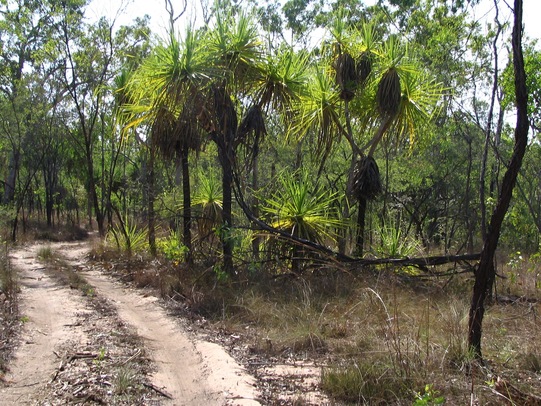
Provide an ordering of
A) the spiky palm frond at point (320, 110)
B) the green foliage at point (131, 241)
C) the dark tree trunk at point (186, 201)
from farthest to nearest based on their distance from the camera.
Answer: the green foliage at point (131, 241), the dark tree trunk at point (186, 201), the spiky palm frond at point (320, 110)

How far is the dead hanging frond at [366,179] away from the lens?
1167 centimetres

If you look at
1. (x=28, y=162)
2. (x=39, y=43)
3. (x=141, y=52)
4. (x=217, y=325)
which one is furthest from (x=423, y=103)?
(x=28, y=162)

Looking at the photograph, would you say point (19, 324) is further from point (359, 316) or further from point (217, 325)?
point (359, 316)

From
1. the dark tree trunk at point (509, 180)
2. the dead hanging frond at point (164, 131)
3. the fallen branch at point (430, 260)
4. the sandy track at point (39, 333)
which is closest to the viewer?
the dark tree trunk at point (509, 180)

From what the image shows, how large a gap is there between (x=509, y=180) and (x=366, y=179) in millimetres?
6827

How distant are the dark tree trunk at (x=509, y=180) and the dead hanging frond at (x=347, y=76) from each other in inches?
267

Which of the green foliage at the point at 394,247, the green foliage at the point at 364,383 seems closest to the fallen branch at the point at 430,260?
the green foliage at the point at 364,383

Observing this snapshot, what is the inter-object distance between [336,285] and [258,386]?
4348 mm

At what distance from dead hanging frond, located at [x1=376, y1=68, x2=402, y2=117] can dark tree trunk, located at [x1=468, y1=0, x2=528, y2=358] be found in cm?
634

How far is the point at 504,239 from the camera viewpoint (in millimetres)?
19344

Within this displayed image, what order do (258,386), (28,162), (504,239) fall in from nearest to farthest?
(258,386) → (504,239) → (28,162)

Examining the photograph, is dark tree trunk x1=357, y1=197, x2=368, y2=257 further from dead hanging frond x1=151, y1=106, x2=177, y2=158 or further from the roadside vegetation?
dead hanging frond x1=151, y1=106, x2=177, y2=158

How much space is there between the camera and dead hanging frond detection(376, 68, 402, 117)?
11.1m

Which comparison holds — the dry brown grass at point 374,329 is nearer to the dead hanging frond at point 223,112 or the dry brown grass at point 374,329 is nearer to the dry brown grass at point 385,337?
the dry brown grass at point 385,337
